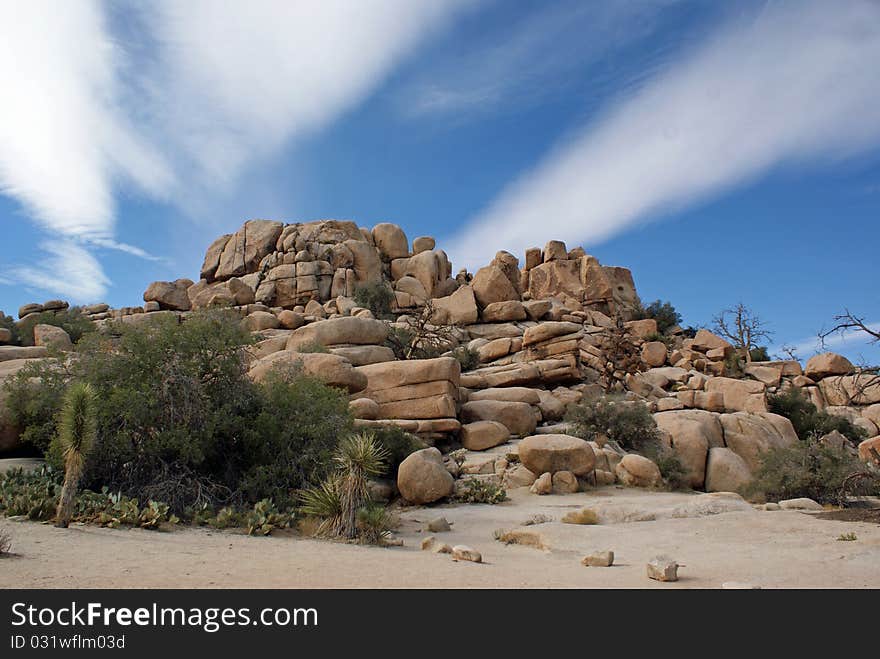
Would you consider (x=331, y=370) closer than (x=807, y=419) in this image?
Yes

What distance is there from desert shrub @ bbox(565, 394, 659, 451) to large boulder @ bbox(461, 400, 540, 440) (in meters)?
1.75

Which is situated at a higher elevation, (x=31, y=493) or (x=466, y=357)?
(x=466, y=357)

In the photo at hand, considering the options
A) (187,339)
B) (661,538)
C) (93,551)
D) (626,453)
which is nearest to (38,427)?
(187,339)

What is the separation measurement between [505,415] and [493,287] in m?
26.6

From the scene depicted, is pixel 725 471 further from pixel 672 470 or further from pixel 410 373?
pixel 410 373

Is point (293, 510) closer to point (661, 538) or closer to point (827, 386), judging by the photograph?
point (661, 538)

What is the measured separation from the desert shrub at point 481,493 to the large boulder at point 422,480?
0.46m

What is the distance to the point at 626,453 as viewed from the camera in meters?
21.2

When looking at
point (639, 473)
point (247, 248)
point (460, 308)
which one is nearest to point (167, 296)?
point (247, 248)

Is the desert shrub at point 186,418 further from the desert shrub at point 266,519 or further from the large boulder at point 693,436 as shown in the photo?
the large boulder at point 693,436

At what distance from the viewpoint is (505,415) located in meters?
24.0

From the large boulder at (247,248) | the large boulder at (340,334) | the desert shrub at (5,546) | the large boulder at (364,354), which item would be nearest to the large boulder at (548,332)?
the large boulder at (340,334)

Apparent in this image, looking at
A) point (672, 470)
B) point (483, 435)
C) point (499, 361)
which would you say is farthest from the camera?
point (499, 361)
